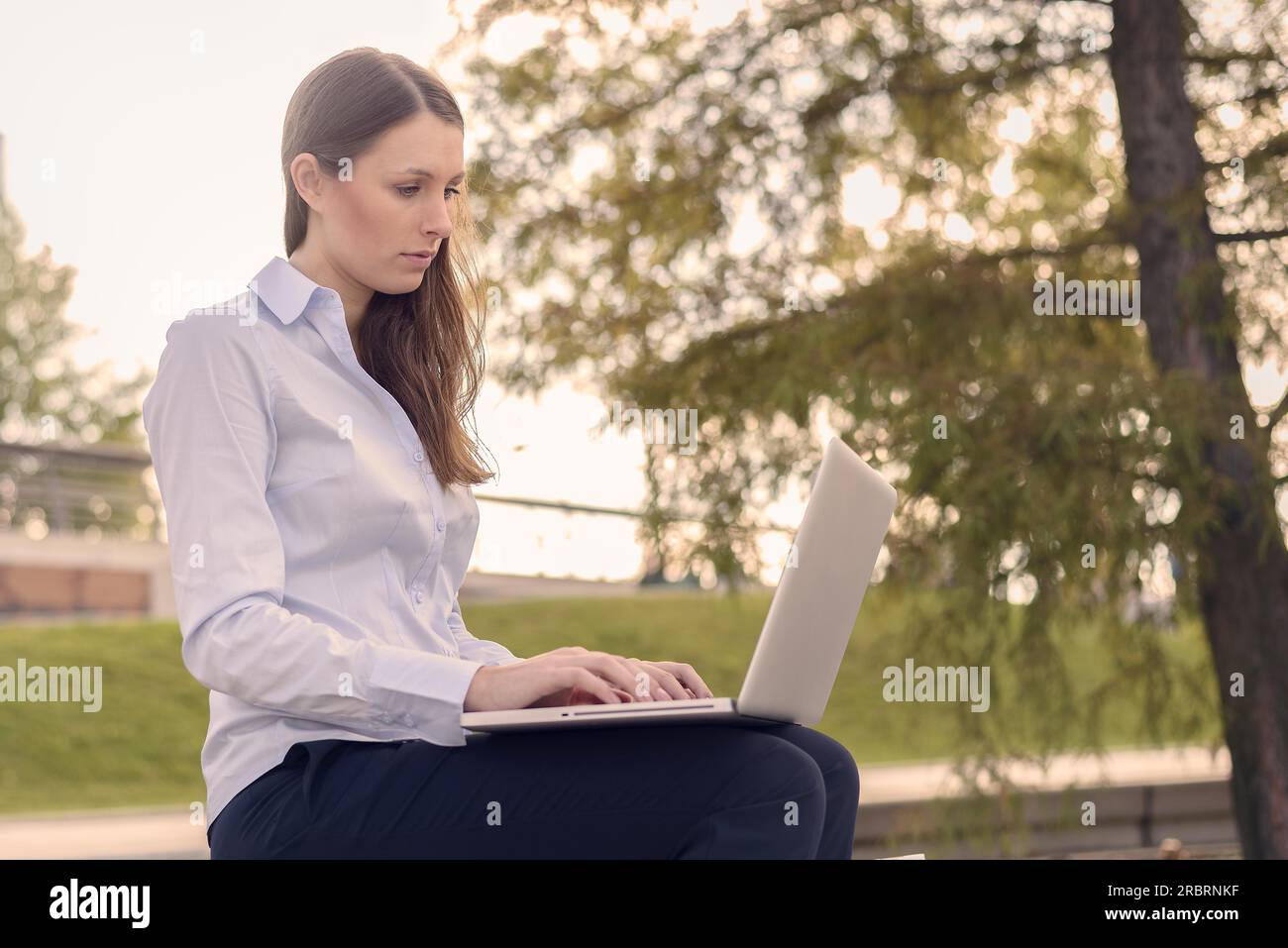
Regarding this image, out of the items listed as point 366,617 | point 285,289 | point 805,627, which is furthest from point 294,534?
point 805,627

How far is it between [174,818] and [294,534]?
5.80 metres

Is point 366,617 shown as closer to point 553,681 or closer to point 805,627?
point 553,681

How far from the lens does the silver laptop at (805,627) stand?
1490 mm

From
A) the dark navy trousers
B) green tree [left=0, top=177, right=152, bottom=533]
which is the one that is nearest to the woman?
the dark navy trousers

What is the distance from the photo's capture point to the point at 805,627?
5.47ft

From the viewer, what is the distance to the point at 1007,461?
15.5 ft

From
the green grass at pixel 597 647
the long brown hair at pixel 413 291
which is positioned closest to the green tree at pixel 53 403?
the green grass at pixel 597 647

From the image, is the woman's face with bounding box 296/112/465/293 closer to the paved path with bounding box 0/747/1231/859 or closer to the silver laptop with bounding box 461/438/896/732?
the silver laptop with bounding box 461/438/896/732

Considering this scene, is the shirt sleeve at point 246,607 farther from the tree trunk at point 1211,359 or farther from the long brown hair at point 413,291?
the tree trunk at point 1211,359

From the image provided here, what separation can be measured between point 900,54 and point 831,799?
438cm

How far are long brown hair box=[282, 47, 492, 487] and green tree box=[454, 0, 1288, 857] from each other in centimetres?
279

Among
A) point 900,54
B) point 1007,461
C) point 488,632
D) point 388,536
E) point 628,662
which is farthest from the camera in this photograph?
point 488,632
